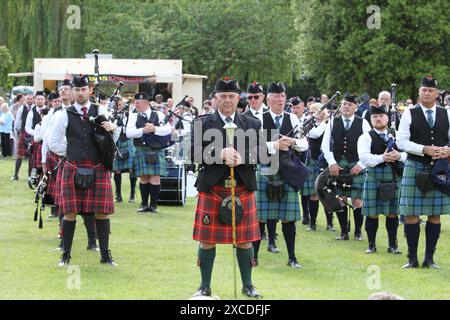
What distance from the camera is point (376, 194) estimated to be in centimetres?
983

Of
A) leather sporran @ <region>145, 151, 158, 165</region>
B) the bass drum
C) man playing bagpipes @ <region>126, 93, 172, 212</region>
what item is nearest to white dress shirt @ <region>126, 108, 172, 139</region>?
man playing bagpipes @ <region>126, 93, 172, 212</region>

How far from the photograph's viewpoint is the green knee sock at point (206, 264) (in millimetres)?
6977

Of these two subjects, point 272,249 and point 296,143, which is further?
→ point 272,249

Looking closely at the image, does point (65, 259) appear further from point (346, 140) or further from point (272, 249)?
point (346, 140)

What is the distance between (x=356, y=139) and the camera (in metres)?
10.6

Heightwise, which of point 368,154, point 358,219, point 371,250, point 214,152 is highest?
point 214,152

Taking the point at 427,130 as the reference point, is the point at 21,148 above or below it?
below

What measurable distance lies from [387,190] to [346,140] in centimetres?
115

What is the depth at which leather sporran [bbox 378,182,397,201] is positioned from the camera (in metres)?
9.67

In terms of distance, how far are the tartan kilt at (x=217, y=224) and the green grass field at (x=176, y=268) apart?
45 cm

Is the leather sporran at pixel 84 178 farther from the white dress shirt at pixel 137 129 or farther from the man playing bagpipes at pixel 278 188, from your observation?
the white dress shirt at pixel 137 129

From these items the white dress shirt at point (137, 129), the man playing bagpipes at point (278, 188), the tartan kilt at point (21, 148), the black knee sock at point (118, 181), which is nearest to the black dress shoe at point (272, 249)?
the man playing bagpipes at point (278, 188)

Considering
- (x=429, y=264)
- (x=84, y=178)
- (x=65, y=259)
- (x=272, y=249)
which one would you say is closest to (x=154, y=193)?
(x=272, y=249)

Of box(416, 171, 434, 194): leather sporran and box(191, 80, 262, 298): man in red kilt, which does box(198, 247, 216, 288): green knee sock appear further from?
box(416, 171, 434, 194): leather sporran
